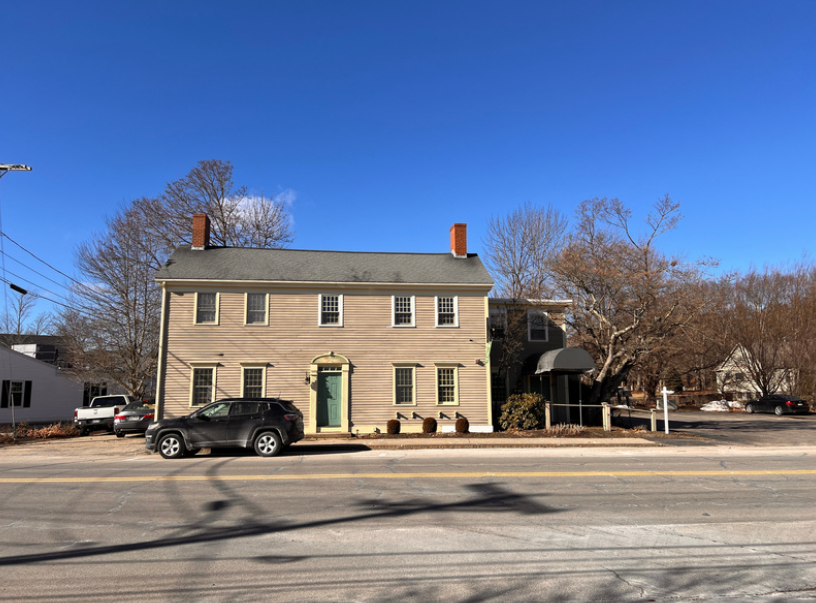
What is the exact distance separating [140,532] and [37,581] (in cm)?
188

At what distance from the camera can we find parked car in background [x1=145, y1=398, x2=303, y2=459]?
15.8 m

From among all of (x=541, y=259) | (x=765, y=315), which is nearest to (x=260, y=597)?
(x=541, y=259)

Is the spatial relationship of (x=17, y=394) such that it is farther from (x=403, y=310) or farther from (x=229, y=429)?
(x=229, y=429)

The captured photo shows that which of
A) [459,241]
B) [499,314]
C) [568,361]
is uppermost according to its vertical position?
[459,241]

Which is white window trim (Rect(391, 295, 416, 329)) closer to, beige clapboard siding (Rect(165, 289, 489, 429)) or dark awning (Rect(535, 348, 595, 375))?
beige clapboard siding (Rect(165, 289, 489, 429))

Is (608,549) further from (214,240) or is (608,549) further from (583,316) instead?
(214,240)

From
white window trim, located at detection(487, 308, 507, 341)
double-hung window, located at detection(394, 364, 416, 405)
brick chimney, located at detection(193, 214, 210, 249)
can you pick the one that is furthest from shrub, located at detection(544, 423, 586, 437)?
brick chimney, located at detection(193, 214, 210, 249)

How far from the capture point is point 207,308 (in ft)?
79.4

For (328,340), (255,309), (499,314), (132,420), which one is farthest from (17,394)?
(499,314)

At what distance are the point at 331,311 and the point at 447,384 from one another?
6241 millimetres

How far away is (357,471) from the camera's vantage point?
12.9m

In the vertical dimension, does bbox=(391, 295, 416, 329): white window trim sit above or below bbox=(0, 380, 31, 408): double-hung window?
above

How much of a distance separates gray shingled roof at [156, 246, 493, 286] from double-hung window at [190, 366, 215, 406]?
407 centimetres

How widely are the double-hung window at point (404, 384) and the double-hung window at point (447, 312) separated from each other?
8.30 ft
